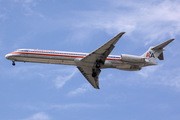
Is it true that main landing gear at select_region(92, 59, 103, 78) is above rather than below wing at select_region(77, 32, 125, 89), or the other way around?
below

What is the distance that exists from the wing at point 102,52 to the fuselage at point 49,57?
98 cm

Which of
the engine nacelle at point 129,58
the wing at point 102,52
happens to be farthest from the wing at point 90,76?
the engine nacelle at point 129,58

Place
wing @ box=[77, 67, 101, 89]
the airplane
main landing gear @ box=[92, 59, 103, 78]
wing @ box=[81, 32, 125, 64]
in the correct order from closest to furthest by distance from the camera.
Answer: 1. wing @ box=[81, 32, 125, 64]
2. the airplane
3. main landing gear @ box=[92, 59, 103, 78]
4. wing @ box=[77, 67, 101, 89]

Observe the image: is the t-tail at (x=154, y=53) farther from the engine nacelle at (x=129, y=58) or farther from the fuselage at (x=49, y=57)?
the fuselage at (x=49, y=57)

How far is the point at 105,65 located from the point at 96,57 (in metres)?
1.97

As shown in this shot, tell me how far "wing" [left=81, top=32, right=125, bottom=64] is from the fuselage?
0.98m

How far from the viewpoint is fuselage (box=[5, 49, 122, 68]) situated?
119 ft

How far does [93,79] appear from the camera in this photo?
140 ft

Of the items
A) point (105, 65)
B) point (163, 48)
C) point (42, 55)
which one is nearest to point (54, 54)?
point (42, 55)

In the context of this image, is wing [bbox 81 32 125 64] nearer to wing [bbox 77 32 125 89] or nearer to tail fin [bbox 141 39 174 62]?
wing [bbox 77 32 125 89]

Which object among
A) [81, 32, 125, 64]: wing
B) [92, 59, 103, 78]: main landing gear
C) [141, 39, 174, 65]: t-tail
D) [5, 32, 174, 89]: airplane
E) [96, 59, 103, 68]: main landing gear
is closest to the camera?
[81, 32, 125, 64]: wing

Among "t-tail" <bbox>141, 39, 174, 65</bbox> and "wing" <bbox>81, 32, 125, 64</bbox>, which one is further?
"t-tail" <bbox>141, 39, 174, 65</bbox>

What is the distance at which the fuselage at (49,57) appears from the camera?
36.2 m

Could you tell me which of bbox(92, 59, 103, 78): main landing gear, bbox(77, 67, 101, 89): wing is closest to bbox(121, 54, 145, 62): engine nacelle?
bbox(92, 59, 103, 78): main landing gear
